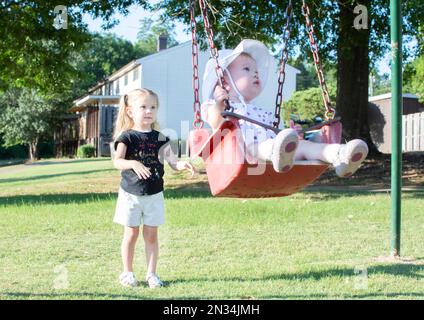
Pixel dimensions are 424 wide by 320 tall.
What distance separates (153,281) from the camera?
14.9 feet

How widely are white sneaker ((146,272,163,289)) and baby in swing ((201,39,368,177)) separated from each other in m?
1.20

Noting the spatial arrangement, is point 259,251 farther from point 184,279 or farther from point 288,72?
point 288,72

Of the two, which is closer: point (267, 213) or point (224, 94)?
point (224, 94)

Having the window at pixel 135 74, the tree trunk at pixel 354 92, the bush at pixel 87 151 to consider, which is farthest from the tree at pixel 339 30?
the window at pixel 135 74

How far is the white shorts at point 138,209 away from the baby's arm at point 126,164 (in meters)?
0.26

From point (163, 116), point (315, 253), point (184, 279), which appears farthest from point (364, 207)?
point (163, 116)

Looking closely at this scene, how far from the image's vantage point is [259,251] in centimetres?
603

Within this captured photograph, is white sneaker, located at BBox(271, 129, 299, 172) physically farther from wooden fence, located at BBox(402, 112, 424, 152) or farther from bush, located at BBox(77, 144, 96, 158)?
bush, located at BBox(77, 144, 96, 158)

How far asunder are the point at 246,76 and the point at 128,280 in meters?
1.79

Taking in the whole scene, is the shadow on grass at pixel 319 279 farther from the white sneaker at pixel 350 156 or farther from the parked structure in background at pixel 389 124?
the parked structure in background at pixel 389 124

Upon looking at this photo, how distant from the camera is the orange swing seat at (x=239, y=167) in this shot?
407cm

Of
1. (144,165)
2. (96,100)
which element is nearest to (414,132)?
(96,100)
